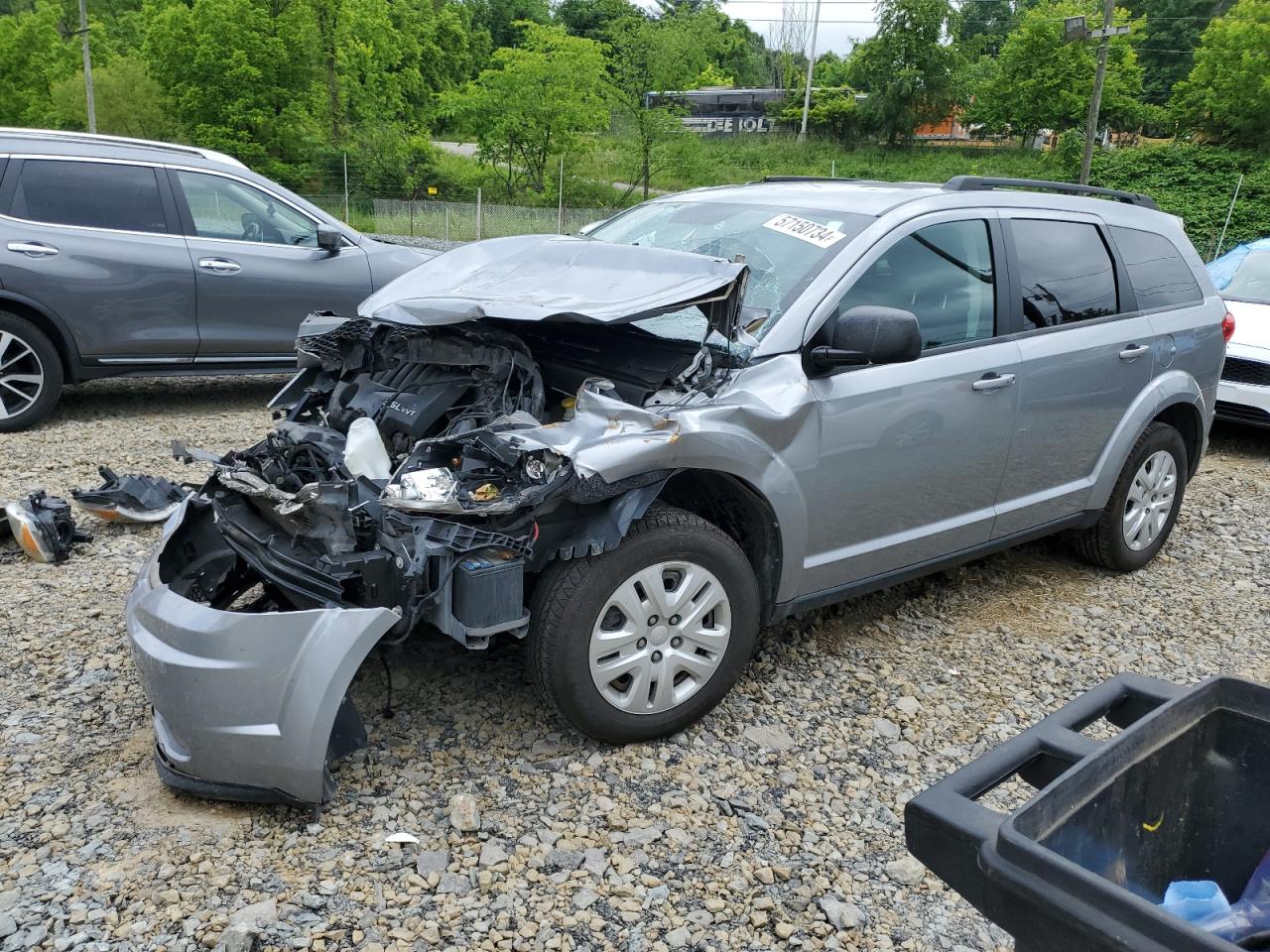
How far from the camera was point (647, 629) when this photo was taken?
3.20 meters

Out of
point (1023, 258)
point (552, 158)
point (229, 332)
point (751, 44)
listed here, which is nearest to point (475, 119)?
point (552, 158)

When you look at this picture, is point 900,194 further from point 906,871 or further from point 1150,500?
point 906,871

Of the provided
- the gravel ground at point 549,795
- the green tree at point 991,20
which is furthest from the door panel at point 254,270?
the green tree at point 991,20

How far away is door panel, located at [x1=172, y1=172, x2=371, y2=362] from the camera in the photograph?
7062 mm

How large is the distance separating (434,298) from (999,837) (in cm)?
273

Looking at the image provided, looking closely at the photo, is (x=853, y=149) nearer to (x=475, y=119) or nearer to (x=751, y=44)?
(x=475, y=119)

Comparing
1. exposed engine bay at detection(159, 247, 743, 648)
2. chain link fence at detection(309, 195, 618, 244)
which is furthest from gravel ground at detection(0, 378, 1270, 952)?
chain link fence at detection(309, 195, 618, 244)

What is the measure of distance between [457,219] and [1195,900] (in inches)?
1069

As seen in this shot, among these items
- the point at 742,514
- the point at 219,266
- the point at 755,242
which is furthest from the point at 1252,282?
the point at 219,266

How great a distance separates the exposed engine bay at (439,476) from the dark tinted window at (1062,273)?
1.63 m

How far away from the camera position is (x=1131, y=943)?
1196 mm

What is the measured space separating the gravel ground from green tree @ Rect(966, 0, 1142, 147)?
131ft

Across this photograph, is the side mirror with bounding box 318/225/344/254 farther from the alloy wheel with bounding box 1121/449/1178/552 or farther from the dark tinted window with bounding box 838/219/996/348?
the alloy wheel with bounding box 1121/449/1178/552

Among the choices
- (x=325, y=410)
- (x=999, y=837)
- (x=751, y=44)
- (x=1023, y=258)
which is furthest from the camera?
(x=751, y=44)
